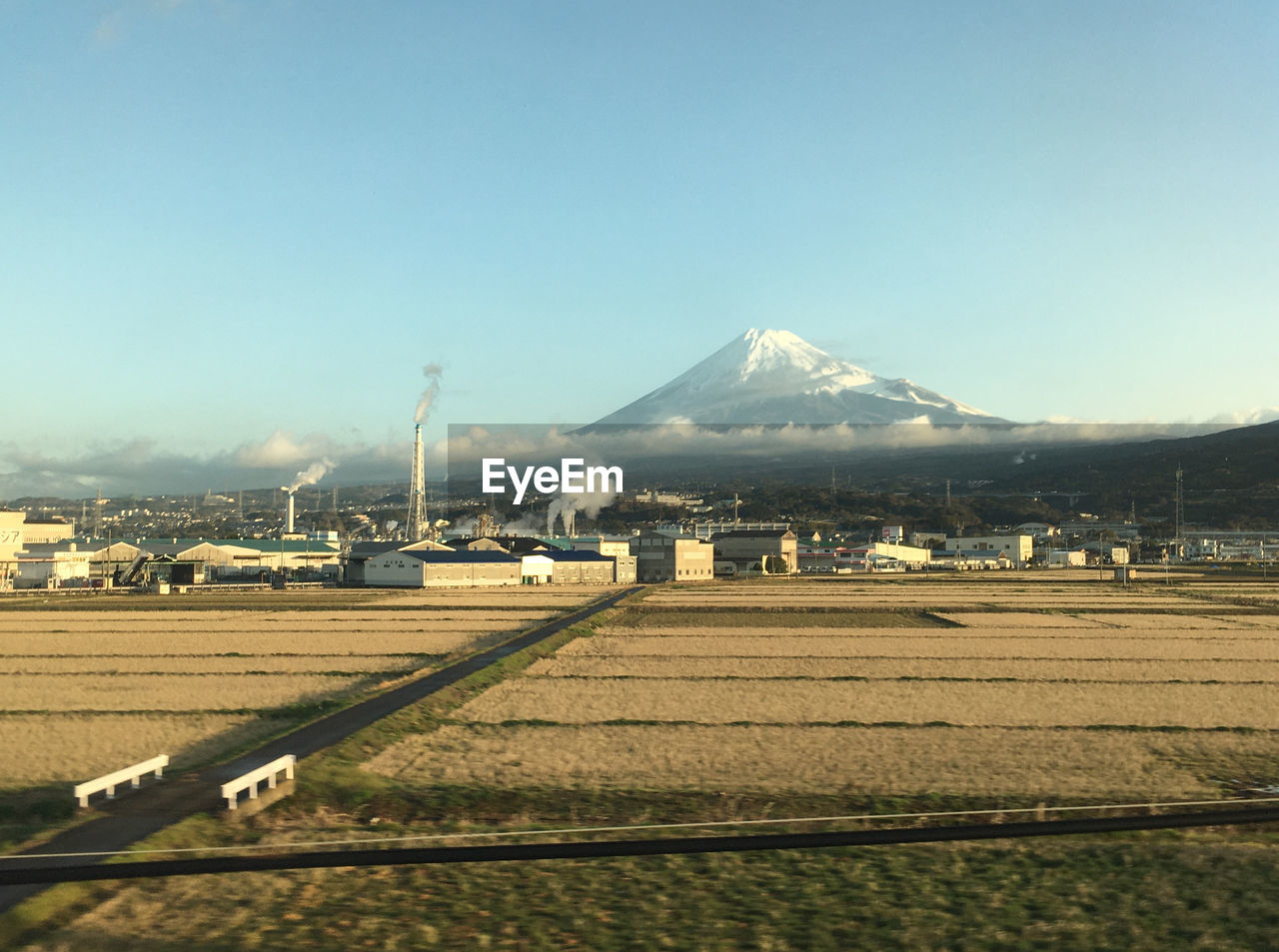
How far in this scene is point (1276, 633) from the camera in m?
34.9

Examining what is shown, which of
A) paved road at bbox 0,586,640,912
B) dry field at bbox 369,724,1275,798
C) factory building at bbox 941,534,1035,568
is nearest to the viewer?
paved road at bbox 0,586,640,912

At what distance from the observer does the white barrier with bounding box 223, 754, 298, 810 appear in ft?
34.6

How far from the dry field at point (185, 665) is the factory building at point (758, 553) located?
54495 millimetres

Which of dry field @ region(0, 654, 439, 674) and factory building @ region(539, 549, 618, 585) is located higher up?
dry field @ region(0, 654, 439, 674)

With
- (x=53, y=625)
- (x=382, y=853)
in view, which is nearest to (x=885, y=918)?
(x=382, y=853)

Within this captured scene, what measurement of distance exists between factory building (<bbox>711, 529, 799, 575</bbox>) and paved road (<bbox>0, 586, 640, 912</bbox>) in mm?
83505

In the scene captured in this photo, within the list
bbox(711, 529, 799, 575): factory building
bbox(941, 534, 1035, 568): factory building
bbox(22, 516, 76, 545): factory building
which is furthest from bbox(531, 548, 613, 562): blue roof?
bbox(941, 534, 1035, 568): factory building

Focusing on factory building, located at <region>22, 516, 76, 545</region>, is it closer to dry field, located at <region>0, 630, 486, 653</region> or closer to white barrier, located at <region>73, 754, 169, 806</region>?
dry field, located at <region>0, 630, 486, 653</region>

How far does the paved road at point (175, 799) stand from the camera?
916 cm

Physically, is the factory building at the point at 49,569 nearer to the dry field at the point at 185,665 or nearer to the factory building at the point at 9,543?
the factory building at the point at 9,543

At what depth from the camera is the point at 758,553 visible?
103 meters

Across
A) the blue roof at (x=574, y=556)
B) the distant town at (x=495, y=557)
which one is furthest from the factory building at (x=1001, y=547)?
the blue roof at (x=574, y=556)

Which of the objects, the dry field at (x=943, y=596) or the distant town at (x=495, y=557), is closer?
the dry field at (x=943, y=596)

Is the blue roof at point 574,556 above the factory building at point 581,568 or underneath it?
above
